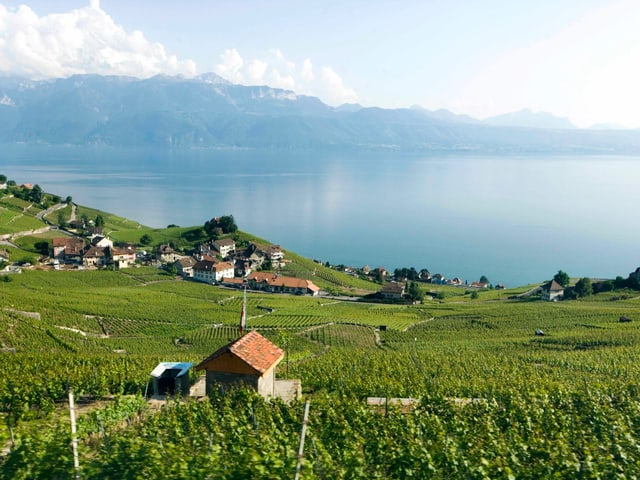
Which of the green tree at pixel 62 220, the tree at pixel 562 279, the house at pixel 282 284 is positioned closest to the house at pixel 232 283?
the house at pixel 282 284

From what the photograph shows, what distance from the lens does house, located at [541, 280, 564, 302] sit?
223 feet

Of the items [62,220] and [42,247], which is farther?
[62,220]

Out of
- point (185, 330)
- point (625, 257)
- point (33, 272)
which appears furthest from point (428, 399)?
point (625, 257)

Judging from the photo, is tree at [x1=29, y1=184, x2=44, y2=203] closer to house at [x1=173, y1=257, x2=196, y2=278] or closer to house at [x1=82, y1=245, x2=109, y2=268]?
house at [x1=82, y1=245, x2=109, y2=268]

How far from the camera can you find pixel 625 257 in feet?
363

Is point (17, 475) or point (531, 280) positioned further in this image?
point (531, 280)

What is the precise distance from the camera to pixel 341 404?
1395 cm

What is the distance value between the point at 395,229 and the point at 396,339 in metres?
99.9

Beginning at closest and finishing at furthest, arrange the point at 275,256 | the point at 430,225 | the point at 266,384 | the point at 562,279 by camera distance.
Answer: the point at 266,384, the point at 562,279, the point at 275,256, the point at 430,225

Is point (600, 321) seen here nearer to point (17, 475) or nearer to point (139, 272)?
point (17, 475)

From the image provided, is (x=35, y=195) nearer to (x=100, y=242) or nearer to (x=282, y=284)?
(x=100, y=242)

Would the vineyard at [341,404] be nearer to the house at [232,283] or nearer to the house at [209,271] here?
the house at [232,283]

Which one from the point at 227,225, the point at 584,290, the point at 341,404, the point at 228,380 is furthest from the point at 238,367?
the point at 227,225

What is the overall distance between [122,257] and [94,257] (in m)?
4.04
